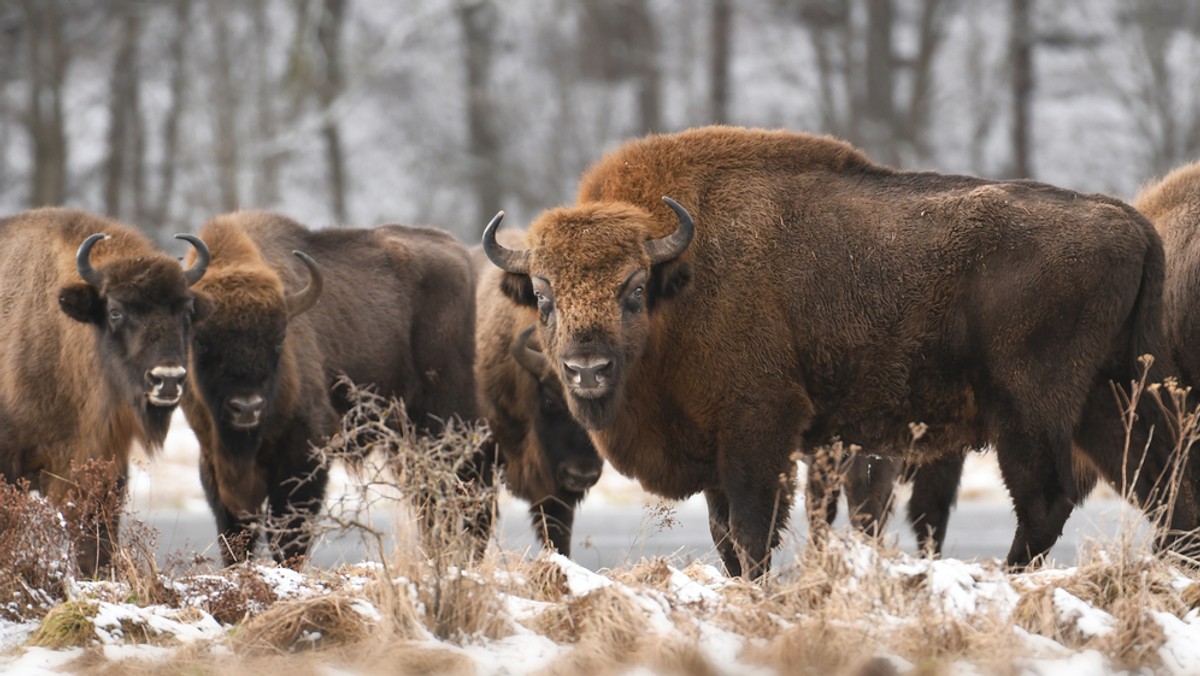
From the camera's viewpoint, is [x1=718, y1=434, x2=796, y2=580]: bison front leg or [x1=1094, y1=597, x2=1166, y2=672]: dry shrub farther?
[x1=718, y1=434, x2=796, y2=580]: bison front leg

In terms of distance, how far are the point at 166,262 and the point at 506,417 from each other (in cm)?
338

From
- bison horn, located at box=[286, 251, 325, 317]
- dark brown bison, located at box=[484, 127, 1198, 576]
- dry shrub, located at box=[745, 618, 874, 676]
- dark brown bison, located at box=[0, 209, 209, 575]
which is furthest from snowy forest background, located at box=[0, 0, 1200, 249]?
dry shrub, located at box=[745, 618, 874, 676]

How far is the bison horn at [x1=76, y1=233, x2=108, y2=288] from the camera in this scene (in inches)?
379

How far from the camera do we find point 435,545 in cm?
664

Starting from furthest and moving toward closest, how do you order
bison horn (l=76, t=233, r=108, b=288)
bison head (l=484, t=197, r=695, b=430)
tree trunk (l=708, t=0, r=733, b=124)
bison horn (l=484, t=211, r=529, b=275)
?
1. tree trunk (l=708, t=0, r=733, b=124)
2. bison horn (l=76, t=233, r=108, b=288)
3. bison horn (l=484, t=211, r=529, b=275)
4. bison head (l=484, t=197, r=695, b=430)

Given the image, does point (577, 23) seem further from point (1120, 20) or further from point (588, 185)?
point (588, 185)

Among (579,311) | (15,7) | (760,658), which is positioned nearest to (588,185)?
(579,311)

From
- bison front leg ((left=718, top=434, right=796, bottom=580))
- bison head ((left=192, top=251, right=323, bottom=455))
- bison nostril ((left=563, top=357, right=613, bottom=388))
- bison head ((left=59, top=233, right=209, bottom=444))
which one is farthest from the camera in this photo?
bison head ((left=192, top=251, right=323, bottom=455))

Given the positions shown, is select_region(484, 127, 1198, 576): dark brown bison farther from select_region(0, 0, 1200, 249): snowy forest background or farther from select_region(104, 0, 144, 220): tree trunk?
select_region(104, 0, 144, 220): tree trunk

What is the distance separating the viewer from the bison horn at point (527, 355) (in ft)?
37.0

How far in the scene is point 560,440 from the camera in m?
11.7

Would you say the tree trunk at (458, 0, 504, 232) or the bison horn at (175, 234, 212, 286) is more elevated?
the bison horn at (175, 234, 212, 286)

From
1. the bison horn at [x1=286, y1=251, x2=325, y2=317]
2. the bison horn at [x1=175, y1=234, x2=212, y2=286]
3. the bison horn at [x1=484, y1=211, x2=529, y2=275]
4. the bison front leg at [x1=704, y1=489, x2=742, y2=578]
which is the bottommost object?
the bison front leg at [x1=704, y1=489, x2=742, y2=578]

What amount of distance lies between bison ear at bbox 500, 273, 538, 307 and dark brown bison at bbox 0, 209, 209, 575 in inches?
85.9
